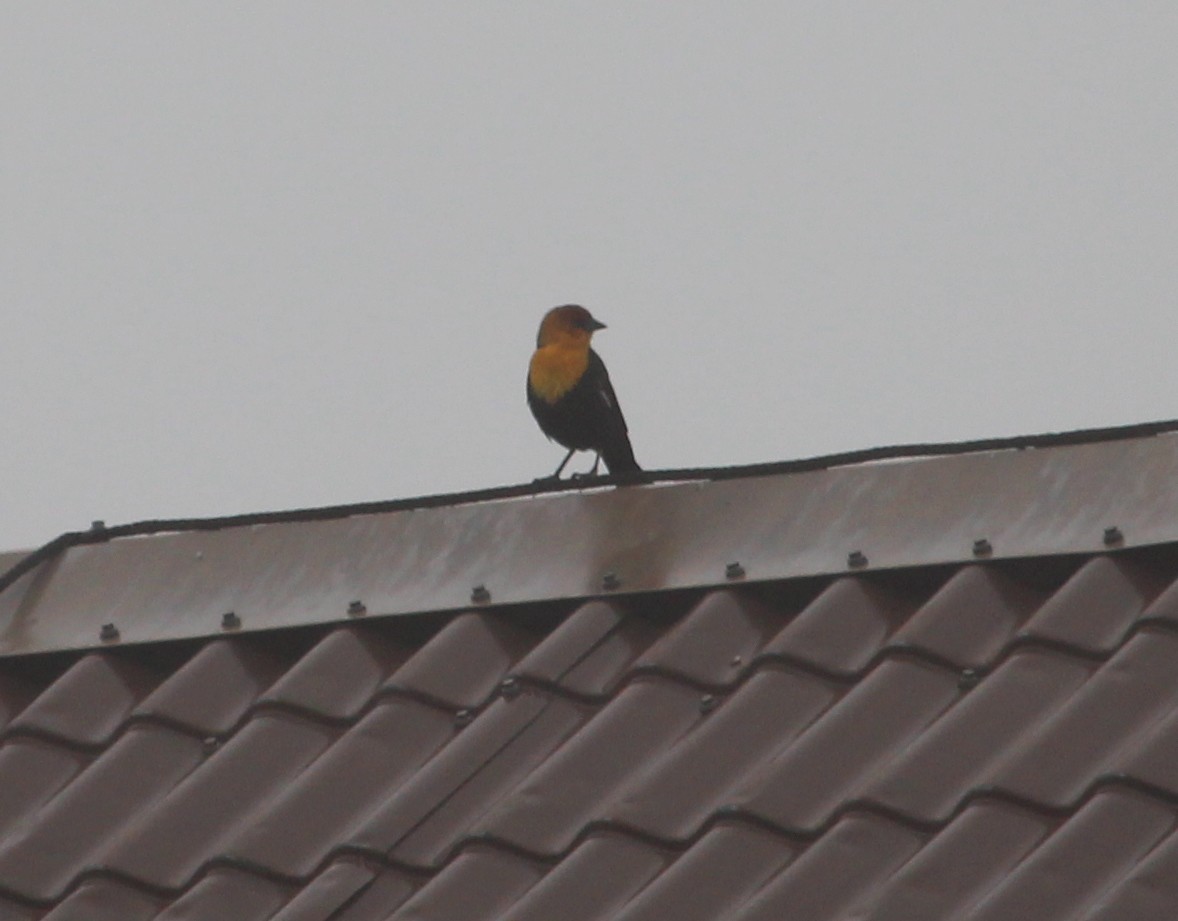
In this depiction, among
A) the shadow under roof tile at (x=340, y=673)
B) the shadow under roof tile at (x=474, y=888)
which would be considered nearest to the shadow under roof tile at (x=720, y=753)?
the shadow under roof tile at (x=474, y=888)

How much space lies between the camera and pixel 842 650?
3.82 m

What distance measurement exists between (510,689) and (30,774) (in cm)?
82

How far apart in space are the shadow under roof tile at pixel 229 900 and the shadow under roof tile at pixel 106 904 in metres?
0.04

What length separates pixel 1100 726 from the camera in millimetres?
3426

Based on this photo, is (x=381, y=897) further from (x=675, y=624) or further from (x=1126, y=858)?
(x=1126, y=858)

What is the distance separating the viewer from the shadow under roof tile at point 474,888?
3.39 m

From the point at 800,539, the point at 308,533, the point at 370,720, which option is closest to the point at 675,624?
the point at 800,539

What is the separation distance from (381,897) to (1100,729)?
104 cm

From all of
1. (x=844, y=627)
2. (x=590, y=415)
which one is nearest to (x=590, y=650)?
(x=844, y=627)

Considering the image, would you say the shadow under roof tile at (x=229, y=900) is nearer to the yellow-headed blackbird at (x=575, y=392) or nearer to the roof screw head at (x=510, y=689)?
the roof screw head at (x=510, y=689)

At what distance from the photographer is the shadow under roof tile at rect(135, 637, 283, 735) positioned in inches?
161

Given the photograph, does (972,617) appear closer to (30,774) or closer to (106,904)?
(106,904)

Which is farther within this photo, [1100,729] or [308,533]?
[308,533]

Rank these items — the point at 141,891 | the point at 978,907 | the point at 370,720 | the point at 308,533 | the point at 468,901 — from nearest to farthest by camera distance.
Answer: the point at 978,907 → the point at 468,901 → the point at 141,891 → the point at 370,720 → the point at 308,533
